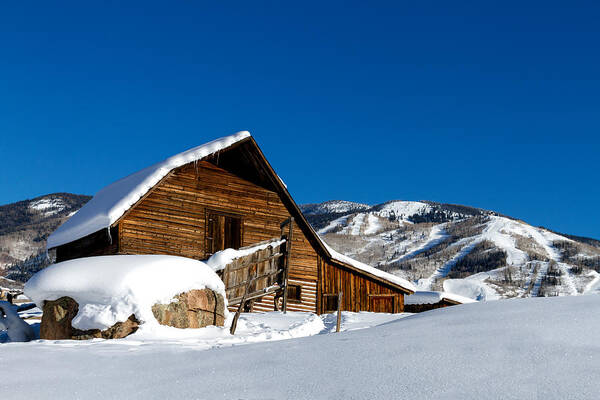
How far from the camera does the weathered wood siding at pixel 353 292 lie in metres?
23.5

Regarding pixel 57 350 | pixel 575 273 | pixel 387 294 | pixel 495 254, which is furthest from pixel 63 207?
pixel 57 350

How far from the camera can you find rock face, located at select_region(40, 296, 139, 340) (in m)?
10.9

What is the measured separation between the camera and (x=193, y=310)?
12.1 meters

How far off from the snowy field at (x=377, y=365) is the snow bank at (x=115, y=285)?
263 cm

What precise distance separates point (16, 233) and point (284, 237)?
14073 centimetres

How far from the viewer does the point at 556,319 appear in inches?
268

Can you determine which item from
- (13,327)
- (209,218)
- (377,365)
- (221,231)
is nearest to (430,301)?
(221,231)

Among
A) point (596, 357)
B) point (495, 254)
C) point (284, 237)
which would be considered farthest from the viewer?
point (495, 254)

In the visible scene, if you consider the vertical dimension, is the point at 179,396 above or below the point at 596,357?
below

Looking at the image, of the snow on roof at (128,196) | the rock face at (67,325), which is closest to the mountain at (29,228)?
the snow on roof at (128,196)

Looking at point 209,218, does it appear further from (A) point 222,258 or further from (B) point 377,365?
(B) point 377,365

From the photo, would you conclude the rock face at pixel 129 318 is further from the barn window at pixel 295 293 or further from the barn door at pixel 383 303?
the barn door at pixel 383 303

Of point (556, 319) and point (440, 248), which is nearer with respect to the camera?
point (556, 319)

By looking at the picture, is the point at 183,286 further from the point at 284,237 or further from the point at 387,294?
the point at 387,294
